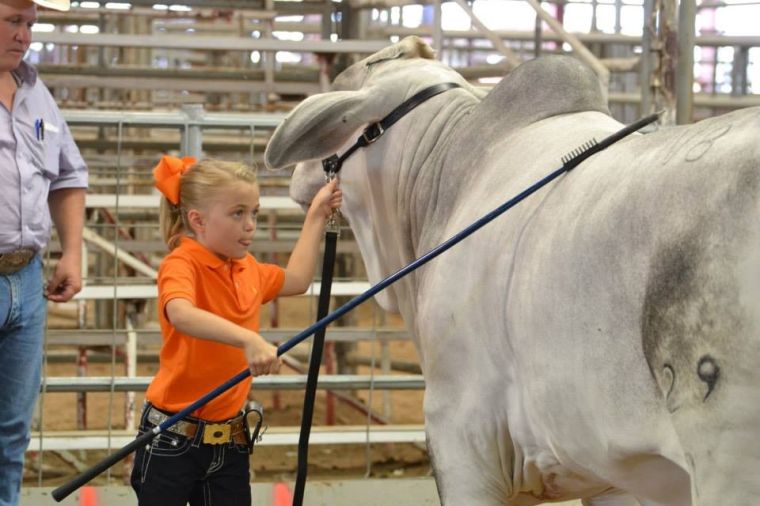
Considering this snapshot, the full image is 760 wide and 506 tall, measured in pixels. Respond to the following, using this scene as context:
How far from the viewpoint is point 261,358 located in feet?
9.25

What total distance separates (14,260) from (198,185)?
57 cm

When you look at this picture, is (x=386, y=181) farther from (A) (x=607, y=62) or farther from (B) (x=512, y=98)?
(A) (x=607, y=62)

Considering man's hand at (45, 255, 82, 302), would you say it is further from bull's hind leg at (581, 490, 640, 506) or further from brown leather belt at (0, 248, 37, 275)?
bull's hind leg at (581, 490, 640, 506)

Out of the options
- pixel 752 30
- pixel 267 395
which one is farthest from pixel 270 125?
pixel 752 30

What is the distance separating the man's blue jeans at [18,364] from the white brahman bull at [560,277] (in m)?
0.85

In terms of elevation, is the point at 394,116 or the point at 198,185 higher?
the point at 394,116

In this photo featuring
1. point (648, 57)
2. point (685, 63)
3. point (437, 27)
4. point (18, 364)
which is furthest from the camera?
point (437, 27)

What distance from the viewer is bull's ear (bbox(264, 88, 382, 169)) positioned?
312cm

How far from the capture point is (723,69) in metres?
11.4

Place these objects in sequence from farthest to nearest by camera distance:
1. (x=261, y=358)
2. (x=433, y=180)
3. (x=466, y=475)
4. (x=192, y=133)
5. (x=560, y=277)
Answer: (x=192, y=133) < (x=433, y=180) < (x=261, y=358) < (x=466, y=475) < (x=560, y=277)

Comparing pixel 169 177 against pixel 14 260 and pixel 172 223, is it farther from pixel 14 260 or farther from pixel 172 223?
pixel 14 260

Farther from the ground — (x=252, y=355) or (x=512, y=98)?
(x=512, y=98)

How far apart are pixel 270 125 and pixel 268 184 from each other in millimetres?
2582

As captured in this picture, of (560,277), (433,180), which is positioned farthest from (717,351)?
(433,180)
